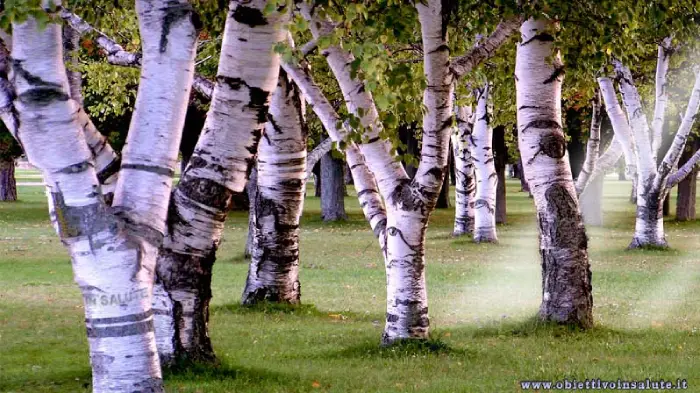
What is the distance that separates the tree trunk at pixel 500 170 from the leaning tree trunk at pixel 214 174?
30937 mm

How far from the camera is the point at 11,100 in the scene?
6.58 m

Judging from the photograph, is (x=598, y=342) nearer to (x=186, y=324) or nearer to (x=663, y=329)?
(x=663, y=329)

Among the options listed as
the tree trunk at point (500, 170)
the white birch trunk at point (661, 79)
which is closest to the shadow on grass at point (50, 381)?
the white birch trunk at point (661, 79)

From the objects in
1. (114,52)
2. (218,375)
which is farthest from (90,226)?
(114,52)

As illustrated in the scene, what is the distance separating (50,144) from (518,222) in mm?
35610

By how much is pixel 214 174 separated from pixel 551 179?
5.43 meters

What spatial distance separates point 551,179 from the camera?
12680 mm

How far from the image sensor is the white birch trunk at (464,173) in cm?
2883

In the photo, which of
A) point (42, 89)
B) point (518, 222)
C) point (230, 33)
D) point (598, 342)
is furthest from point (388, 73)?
point (518, 222)

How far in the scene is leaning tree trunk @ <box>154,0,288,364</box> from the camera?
796cm

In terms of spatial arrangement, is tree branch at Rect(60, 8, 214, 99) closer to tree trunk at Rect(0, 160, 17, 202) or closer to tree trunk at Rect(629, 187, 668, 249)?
tree trunk at Rect(629, 187, 668, 249)

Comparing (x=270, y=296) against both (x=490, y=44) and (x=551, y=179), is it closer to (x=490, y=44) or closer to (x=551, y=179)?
(x=551, y=179)

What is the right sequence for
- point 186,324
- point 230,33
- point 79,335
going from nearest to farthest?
point 230,33 < point 186,324 < point 79,335

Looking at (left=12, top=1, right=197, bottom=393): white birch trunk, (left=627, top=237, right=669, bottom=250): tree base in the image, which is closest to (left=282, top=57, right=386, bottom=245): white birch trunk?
(left=12, top=1, right=197, bottom=393): white birch trunk
